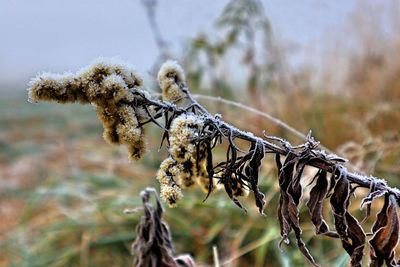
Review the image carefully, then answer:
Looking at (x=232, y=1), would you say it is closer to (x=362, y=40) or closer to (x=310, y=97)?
(x=310, y=97)

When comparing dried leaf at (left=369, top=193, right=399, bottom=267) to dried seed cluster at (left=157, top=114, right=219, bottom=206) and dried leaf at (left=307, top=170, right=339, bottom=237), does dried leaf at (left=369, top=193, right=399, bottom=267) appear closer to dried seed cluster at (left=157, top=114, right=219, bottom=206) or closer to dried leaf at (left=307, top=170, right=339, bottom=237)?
dried leaf at (left=307, top=170, right=339, bottom=237)

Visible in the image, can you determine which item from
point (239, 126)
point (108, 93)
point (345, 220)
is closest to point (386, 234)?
point (345, 220)

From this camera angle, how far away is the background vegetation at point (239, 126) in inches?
66.4

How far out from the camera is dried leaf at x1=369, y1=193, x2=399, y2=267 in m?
0.56

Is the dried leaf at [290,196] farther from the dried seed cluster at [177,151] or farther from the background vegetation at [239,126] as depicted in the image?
the background vegetation at [239,126]

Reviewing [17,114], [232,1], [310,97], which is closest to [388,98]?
[310,97]

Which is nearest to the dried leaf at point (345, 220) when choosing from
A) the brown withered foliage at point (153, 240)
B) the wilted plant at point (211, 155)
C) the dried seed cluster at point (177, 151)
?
the wilted plant at point (211, 155)

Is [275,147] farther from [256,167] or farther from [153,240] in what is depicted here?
[153,240]

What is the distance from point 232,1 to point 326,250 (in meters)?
0.89

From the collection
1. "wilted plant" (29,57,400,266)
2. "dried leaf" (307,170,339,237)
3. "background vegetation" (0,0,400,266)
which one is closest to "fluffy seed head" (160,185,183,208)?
"wilted plant" (29,57,400,266)

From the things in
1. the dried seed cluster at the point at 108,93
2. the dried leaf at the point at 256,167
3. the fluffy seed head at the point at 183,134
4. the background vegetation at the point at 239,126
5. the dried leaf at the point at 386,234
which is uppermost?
the dried seed cluster at the point at 108,93

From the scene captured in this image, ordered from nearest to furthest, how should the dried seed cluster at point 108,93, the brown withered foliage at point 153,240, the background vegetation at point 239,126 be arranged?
1. the dried seed cluster at point 108,93
2. the brown withered foliage at point 153,240
3. the background vegetation at point 239,126

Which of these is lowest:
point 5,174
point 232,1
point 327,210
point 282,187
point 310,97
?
point 5,174

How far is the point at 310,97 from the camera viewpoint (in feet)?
8.55
